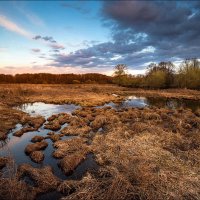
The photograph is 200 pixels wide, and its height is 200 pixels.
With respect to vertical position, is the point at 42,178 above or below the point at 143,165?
below

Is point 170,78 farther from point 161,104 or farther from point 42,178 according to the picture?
point 42,178

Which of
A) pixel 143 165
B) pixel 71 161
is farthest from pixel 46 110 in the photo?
pixel 143 165

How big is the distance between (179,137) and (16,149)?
12095 millimetres

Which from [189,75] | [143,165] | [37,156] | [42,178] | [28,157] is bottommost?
[28,157]

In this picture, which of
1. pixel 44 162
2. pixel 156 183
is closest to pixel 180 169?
pixel 156 183

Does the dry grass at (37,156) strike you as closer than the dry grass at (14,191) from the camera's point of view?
No

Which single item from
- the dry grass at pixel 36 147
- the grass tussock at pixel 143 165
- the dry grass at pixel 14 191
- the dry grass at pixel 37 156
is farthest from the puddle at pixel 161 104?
the dry grass at pixel 14 191

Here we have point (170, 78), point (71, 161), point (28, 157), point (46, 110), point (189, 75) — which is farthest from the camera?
point (170, 78)

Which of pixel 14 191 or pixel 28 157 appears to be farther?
pixel 28 157

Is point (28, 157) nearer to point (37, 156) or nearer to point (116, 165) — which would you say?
point (37, 156)

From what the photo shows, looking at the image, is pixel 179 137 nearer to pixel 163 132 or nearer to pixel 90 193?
pixel 163 132

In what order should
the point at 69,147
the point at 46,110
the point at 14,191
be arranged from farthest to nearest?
the point at 46,110, the point at 69,147, the point at 14,191

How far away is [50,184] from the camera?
10938 mm

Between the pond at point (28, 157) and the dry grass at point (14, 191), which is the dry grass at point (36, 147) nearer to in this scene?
the pond at point (28, 157)
